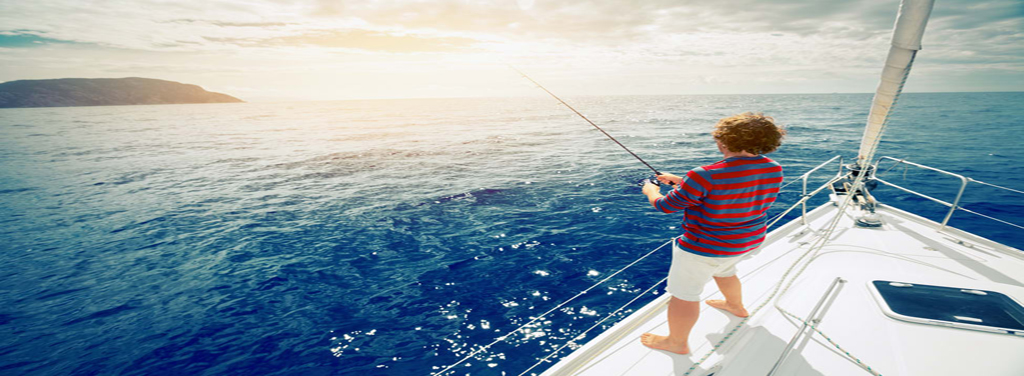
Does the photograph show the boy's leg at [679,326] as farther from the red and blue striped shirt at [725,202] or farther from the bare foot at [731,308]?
the bare foot at [731,308]

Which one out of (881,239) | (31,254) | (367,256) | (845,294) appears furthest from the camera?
(31,254)

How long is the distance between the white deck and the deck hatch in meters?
0.09

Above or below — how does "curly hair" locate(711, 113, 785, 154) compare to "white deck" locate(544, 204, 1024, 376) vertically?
above

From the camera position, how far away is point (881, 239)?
4898 mm

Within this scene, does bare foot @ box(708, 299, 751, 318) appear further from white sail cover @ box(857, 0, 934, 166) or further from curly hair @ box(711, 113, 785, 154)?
white sail cover @ box(857, 0, 934, 166)

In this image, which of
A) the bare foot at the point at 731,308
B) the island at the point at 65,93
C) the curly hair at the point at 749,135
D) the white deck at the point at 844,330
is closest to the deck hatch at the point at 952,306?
the white deck at the point at 844,330

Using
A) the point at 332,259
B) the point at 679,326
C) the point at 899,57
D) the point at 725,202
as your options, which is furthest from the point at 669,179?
the point at 332,259

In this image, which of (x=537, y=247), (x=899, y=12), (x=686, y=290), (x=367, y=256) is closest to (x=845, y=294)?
(x=686, y=290)

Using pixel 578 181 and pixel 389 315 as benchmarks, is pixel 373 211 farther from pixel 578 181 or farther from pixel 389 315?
pixel 578 181

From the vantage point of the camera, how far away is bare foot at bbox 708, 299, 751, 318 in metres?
3.20

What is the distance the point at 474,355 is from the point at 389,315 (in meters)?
1.81

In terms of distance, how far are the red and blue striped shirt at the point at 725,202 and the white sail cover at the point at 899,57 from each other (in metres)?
4.42

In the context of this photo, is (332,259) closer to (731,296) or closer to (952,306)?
A: (731,296)

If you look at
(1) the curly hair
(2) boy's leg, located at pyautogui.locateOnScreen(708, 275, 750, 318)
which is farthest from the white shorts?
(1) the curly hair
